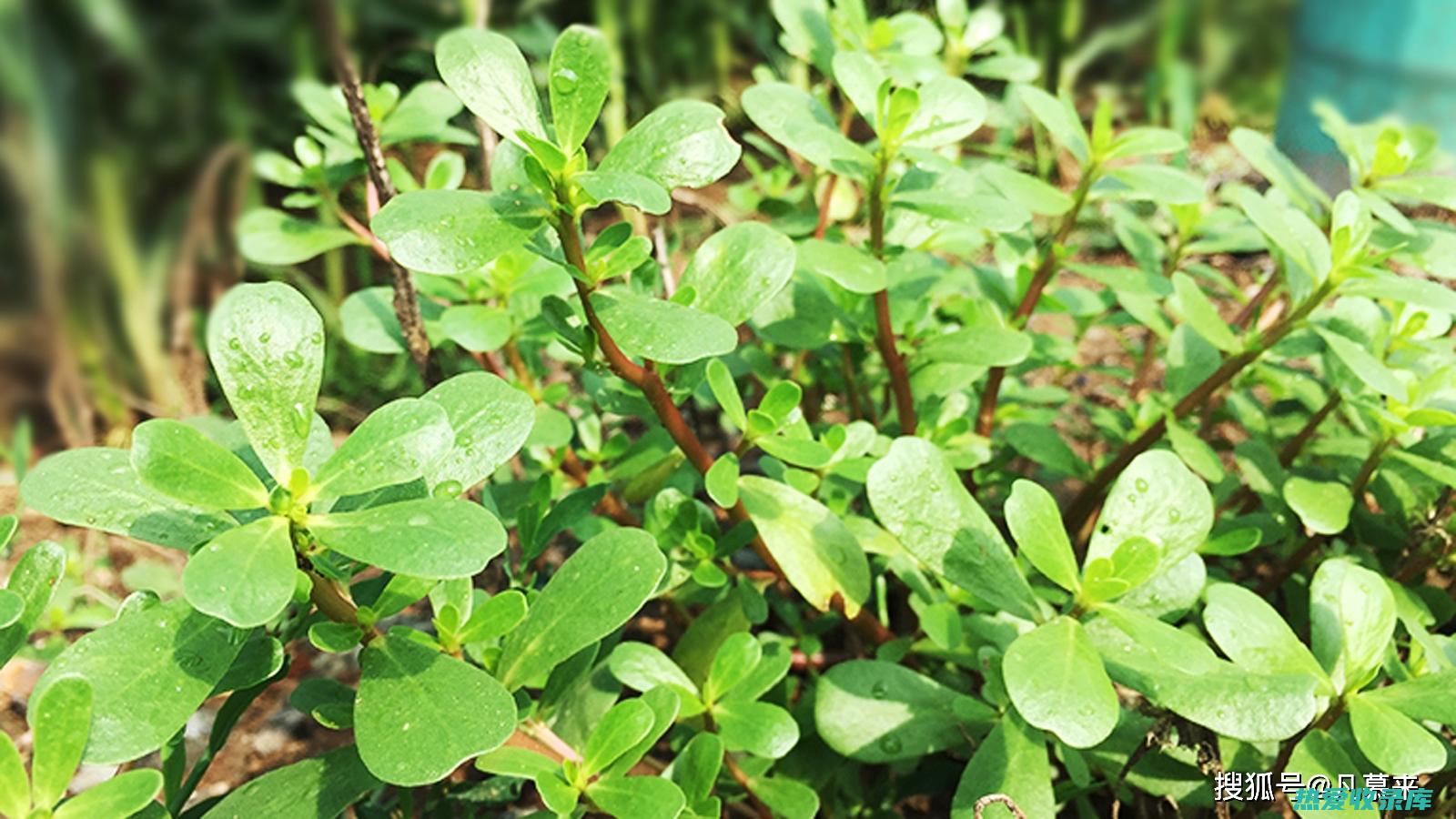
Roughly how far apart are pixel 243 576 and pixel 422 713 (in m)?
0.14

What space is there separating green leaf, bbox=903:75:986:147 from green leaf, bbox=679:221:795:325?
0.61ft

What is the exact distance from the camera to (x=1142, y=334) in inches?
80.7

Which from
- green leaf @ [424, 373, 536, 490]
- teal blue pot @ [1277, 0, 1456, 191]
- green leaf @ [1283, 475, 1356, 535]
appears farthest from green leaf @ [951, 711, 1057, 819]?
teal blue pot @ [1277, 0, 1456, 191]

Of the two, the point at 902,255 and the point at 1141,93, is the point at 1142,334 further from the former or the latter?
the point at 1141,93

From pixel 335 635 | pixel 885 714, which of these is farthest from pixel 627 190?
pixel 885 714

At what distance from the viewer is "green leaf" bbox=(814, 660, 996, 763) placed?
3.09 ft

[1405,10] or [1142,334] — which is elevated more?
[1405,10]

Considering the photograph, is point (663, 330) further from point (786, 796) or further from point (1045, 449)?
point (1045, 449)

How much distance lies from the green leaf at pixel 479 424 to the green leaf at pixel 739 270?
191 millimetres

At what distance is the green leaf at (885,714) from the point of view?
94 cm

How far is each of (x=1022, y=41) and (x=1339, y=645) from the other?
240 cm

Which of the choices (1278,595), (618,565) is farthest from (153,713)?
(1278,595)

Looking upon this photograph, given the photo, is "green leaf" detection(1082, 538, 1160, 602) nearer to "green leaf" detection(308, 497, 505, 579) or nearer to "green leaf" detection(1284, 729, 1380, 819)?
"green leaf" detection(1284, 729, 1380, 819)

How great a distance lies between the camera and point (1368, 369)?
2.93 ft
